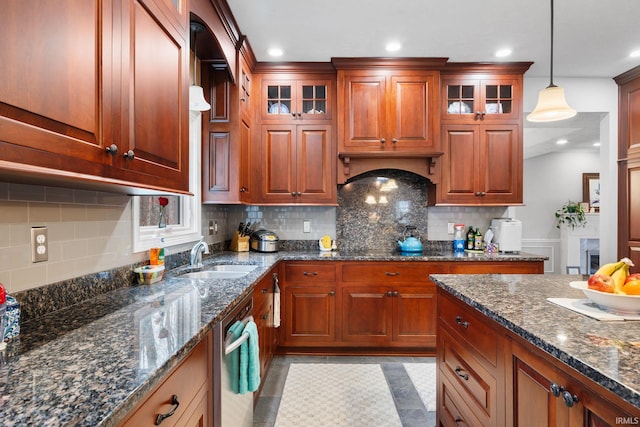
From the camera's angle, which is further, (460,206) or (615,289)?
(460,206)

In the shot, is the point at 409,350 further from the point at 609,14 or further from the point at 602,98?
the point at 602,98

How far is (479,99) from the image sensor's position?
10.8 ft

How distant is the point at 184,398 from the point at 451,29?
2.96 meters

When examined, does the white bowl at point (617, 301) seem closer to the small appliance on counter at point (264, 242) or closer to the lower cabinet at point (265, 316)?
the lower cabinet at point (265, 316)

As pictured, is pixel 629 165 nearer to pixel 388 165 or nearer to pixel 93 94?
pixel 388 165

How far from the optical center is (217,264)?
2.53 meters

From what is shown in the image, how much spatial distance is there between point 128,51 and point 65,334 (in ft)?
2.95

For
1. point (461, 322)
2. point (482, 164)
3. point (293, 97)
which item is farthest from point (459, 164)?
point (461, 322)

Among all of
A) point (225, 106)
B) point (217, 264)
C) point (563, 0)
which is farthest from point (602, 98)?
point (217, 264)

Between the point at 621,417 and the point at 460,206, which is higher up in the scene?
the point at 460,206

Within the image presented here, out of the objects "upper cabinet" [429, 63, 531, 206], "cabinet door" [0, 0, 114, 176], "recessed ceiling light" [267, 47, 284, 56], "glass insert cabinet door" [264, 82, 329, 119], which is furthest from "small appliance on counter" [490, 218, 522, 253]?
"cabinet door" [0, 0, 114, 176]

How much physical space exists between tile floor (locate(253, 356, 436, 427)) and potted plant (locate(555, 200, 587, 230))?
18.7 ft

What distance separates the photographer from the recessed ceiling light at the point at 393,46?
114 inches

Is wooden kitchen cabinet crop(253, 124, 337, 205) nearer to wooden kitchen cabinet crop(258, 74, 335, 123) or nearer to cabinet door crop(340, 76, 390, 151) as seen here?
wooden kitchen cabinet crop(258, 74, 335, 123)
